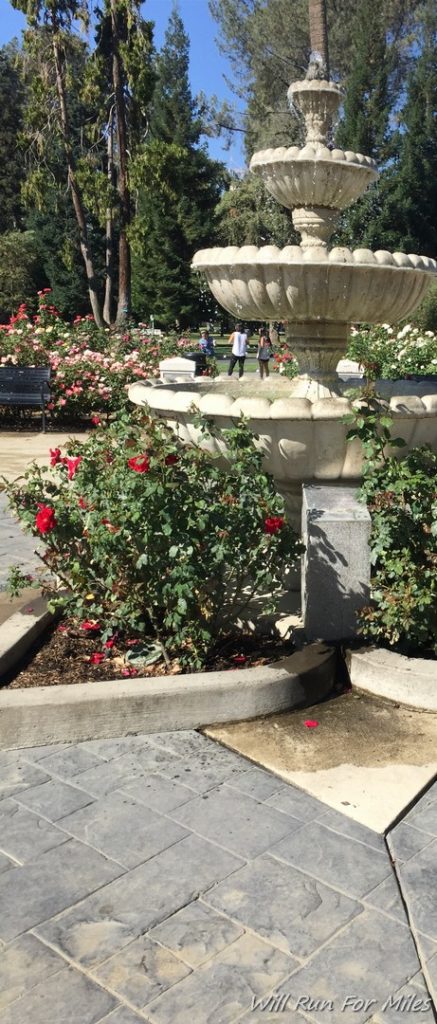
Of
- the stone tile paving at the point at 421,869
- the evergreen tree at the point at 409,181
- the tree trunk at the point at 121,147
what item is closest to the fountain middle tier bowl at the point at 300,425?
the stone tile paving at the point at 421,869

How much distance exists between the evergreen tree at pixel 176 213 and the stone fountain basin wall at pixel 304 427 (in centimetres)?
3226

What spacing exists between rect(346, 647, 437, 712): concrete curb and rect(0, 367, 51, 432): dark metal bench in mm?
8356

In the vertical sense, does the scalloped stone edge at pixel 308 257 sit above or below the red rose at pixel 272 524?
above

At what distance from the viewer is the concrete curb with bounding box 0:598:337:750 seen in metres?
3.25

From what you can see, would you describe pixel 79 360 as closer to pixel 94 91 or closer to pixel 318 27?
pixel 94 91

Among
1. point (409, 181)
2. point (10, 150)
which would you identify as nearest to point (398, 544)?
point (409, 181)

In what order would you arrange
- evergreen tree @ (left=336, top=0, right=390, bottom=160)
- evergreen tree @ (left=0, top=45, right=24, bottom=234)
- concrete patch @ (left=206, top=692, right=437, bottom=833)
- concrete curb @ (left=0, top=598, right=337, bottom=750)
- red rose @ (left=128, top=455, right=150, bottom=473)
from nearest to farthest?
concrete patch @ (left=206, top=692, right=437, bottom=833)
concrete curb @ (left=0, top=598, right=337, bottom=750)
red rose @ (left=128, top=455, right=150, bottom=473)
evergreen tree @ (left=336, top=0, right=390, bottom=160)
evergreen tree @ (left=0, top=45, right=24, bottom=234)

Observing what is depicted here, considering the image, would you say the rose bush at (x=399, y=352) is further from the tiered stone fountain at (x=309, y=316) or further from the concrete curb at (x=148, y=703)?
the concrete curb at (x=148, y=703)

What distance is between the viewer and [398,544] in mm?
3756

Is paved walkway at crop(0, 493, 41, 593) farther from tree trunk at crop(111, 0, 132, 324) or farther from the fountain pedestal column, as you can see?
tree trunk at crop(111, 0, 132, 324)

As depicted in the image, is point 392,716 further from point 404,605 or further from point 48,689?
point 48,689

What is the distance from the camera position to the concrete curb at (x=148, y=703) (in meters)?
3.25

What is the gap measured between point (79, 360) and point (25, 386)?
0.92m

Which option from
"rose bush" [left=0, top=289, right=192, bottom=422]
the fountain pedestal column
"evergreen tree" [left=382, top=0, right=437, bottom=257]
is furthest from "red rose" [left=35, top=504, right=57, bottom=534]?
"evergreen tree" [left=382, top=0, right=437, bottom=257]
